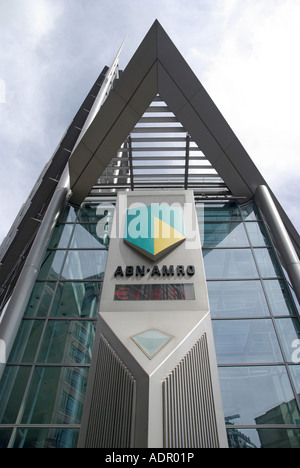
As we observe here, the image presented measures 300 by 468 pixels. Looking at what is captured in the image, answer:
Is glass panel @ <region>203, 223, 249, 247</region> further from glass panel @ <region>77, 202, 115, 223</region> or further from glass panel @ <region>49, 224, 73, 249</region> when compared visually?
glass panel @ <region>49, 224, 73, 249</region>

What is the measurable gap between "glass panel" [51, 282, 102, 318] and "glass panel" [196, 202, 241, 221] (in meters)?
6.40

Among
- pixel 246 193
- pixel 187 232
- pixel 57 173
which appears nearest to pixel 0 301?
pixel 57 173

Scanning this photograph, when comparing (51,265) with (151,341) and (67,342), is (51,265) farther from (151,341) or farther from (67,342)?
(151,341)

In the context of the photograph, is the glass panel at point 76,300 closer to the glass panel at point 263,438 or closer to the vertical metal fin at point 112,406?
the vertical metal fin at point 112,406

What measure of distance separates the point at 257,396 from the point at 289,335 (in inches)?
96.8

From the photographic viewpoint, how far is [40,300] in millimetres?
12453

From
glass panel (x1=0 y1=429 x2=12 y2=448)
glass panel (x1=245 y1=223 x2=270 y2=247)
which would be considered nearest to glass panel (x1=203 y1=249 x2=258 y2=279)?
glass panel (x1=245 y1=223 x2=270 y2=247)

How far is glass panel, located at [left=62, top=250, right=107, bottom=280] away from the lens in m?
13.6

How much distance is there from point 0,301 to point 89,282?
989cm

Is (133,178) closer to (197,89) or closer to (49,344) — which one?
(197,89)

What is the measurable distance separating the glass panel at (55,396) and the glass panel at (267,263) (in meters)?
7.78

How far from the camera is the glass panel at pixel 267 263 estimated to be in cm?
1316

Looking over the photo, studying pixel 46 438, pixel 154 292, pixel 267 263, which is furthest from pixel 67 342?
pixel 267 263

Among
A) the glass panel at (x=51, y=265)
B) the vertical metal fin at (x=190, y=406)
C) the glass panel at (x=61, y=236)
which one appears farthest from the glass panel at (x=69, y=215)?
the vertical metal fin at (x=190, y=406)
